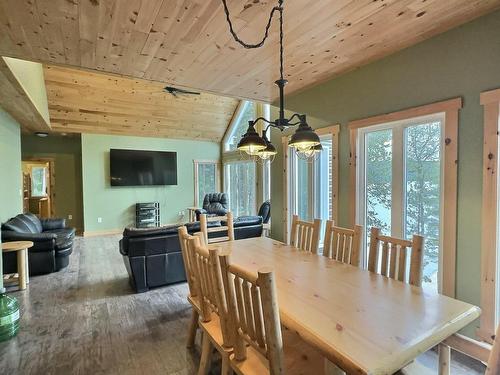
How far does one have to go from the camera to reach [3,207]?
14.0ft

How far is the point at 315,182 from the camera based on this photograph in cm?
401

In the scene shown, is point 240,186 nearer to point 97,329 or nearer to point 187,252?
point 97,329

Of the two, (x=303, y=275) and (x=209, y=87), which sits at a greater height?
(x=209, y=87)

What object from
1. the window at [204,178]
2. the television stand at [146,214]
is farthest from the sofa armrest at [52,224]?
the window at [204,178]

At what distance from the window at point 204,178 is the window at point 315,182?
189 inches

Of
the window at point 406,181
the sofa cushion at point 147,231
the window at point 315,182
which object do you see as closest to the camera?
the window at point 406,181

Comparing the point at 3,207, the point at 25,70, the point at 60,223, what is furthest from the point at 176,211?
the point at 25,70

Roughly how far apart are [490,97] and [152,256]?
372 cm

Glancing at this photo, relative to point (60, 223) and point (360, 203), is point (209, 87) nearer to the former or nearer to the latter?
point (360, 203)

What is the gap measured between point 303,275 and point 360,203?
66.7 inches

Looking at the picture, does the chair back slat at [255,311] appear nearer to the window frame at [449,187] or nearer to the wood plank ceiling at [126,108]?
the window frame at [449,187]

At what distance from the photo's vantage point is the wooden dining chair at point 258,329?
1103mm

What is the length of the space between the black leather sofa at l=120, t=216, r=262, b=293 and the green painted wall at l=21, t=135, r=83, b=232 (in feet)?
16.8

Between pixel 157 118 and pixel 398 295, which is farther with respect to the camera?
pixel 157 118
